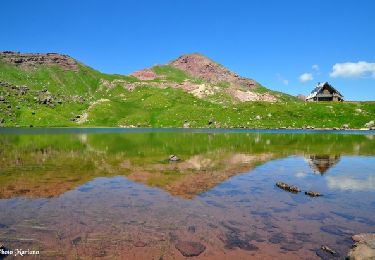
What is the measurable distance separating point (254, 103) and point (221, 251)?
165815 mm

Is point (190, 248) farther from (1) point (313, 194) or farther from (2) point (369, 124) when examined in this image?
(2) point (369, 124)

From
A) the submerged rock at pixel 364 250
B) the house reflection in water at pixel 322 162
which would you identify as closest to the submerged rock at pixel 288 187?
the house reflection in water at pixel 322 162

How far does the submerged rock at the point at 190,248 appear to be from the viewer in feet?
47.8

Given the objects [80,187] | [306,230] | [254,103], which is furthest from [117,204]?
[254,103]

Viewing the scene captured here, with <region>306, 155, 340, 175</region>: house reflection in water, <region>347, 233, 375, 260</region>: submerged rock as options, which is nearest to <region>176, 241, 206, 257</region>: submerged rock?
<region>347, 233, 375, 260</region>: submerged rock

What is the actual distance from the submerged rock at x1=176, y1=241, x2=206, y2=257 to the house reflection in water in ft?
76.6

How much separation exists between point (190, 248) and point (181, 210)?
5890 mm

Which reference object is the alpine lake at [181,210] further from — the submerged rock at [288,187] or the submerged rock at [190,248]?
the submerged rock at [288,187]

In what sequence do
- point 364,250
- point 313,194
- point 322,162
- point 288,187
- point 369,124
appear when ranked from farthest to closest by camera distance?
point 369,124, point 322,162, point 288,187, point 313,194, point 364,250

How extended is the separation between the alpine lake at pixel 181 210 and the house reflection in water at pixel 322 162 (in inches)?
24.6


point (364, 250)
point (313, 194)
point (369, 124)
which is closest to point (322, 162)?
point (313, 194)

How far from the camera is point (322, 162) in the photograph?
42750 mm

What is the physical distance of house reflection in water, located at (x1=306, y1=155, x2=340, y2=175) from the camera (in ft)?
122

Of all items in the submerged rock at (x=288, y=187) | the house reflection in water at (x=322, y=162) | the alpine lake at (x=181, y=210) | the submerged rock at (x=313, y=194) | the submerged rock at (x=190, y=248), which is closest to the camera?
the submerged rock at (x=190, y=248)
